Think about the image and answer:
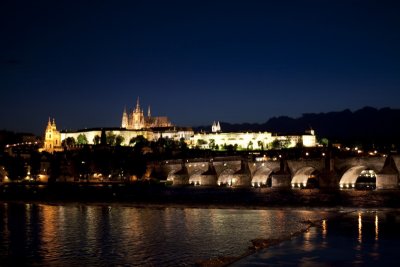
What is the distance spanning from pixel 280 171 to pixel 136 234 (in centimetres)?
6574

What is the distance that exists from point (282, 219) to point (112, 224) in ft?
29.1

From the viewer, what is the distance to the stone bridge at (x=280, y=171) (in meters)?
76.3

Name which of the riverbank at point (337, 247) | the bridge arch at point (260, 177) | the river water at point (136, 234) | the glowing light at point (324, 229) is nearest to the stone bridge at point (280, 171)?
the bridge arch at point (260, 177)

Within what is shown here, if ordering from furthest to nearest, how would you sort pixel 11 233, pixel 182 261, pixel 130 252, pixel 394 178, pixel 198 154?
pixel 198 154 → pixel 394 178 → pixel 11 233 → pixel 130 252 → pixel 182 261

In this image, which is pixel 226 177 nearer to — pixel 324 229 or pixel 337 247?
pixel 324 229

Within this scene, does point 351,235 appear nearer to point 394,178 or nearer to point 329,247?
point 329,247

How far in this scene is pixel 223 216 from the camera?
3531 centimetres

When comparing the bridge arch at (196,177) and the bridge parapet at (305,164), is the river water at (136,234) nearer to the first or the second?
the bridge parapet at (305,164)

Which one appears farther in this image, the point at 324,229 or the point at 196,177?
the point at 196,177

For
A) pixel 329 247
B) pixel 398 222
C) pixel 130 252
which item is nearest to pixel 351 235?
pixel 329 247

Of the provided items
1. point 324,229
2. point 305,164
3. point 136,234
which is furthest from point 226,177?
point 324,229

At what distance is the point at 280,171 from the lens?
91.4m

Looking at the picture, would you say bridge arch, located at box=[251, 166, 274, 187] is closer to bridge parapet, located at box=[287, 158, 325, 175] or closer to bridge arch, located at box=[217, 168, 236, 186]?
bridge arch, located at box=[217, 168, 236, 186]

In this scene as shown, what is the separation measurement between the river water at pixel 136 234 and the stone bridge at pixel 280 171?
133ft
